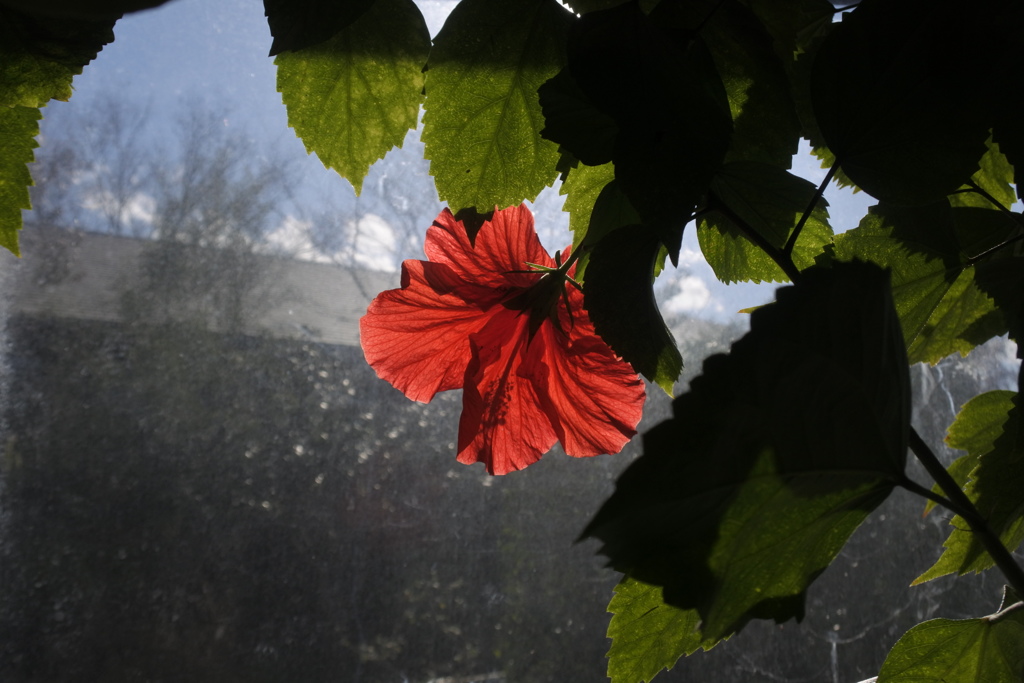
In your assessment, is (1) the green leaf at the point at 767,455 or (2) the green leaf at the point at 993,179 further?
(2) the green leaf at the point at 993,179

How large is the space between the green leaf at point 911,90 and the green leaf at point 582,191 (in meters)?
0.07

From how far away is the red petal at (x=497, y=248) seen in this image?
0.26m

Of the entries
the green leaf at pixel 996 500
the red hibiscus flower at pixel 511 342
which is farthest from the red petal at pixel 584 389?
the green leaf at pixel 996 500

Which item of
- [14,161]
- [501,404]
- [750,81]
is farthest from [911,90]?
[14,161]

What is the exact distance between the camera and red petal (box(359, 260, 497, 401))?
0.84ft

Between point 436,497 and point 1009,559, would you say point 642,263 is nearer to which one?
point 1009,559

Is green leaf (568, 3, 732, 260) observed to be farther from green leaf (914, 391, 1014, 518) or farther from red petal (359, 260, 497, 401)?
green leaf (914, 391, 1014, 518)

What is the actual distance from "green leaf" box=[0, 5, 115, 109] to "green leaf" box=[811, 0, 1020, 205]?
0.63ft

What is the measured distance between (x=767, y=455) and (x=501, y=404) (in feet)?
0.40

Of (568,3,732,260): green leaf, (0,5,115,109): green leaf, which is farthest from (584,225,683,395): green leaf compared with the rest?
(0,5,115,109): green leaf

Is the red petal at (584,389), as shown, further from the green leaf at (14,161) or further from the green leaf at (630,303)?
the green leaf at (14,161)

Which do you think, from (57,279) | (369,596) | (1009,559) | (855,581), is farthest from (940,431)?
(57,279)

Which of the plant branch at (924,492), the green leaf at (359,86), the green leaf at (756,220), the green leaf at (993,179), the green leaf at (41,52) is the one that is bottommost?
the plant branch at (924,492)

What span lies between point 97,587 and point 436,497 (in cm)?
93
